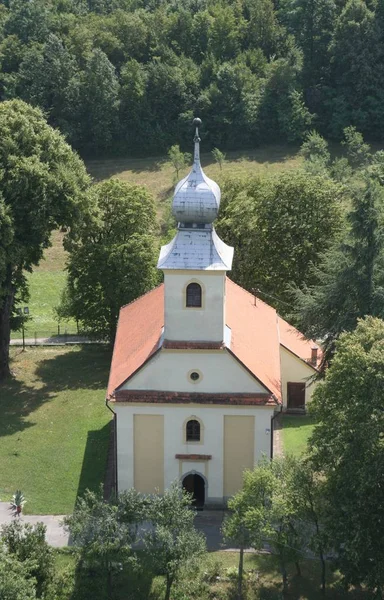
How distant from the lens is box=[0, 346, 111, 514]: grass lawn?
111ft

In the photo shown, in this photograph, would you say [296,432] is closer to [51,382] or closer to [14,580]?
[51,382]

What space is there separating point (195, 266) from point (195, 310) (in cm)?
167

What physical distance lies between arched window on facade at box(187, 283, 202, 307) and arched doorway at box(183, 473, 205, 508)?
638 cm

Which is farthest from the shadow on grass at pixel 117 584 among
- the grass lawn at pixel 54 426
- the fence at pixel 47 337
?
the fence at pixel 47 337

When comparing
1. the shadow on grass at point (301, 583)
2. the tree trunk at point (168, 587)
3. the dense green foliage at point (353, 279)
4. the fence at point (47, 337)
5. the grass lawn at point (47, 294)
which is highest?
the dense green foliage at point (353, 279)

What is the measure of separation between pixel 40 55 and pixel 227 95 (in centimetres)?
1778

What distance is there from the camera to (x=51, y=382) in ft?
146

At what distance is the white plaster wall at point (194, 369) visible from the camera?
30.8 meters

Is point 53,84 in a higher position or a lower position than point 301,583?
higher

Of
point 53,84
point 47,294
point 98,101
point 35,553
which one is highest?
point 53,84

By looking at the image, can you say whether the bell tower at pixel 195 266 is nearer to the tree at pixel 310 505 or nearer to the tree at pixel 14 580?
the tree at pixel 310 505

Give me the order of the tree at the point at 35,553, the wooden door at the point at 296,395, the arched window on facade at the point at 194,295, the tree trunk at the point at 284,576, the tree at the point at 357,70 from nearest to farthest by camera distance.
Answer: the tree at the point at 35,553, the tree trunk at the point at 284,576, the arched window on facade at the point at 194,295, the wooden door at the point at 296,395, the tree at the point at 357,70

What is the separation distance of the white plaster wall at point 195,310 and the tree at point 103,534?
6661mm

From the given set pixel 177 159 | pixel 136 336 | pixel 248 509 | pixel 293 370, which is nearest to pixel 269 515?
pixel 248 509
